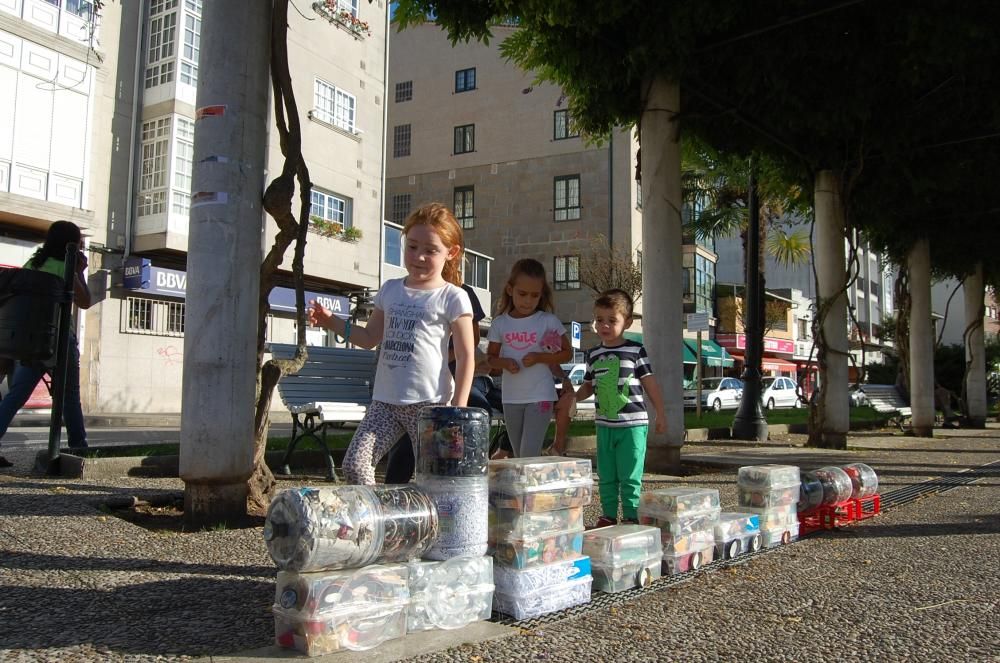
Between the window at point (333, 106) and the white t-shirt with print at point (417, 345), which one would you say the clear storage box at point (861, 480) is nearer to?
the white t-shirt with print at point (417, 345)

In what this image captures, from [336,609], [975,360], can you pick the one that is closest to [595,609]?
[336,609]

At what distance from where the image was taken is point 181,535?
4.16 metres

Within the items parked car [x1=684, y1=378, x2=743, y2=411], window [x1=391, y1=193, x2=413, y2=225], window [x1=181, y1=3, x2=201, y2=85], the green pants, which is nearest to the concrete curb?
the green pants

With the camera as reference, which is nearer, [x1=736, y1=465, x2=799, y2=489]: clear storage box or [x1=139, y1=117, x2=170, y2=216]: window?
[x1=736, y1=465, x2=799, y2=489]: clear storage box

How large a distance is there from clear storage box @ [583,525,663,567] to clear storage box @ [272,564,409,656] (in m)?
1.06

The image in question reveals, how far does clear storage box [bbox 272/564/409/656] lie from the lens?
96.4 inches

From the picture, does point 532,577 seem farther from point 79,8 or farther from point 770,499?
point 79,8

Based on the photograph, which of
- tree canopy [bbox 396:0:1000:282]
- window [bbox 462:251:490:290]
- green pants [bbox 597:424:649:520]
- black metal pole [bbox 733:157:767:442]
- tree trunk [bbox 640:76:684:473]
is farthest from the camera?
window [bbox 462:251:490:290]

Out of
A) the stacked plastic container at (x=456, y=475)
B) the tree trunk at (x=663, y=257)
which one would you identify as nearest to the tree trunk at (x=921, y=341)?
the tree trunk at (x=663, y=257)

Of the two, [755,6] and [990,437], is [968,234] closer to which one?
[990,437]

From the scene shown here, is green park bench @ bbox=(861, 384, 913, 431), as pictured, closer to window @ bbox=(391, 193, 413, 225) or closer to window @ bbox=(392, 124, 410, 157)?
window @ bbox=(391, 193, 413, 225)

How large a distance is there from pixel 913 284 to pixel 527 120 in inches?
1004

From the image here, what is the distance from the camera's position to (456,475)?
2.89 metres

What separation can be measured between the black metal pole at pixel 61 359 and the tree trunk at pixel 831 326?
970cm
